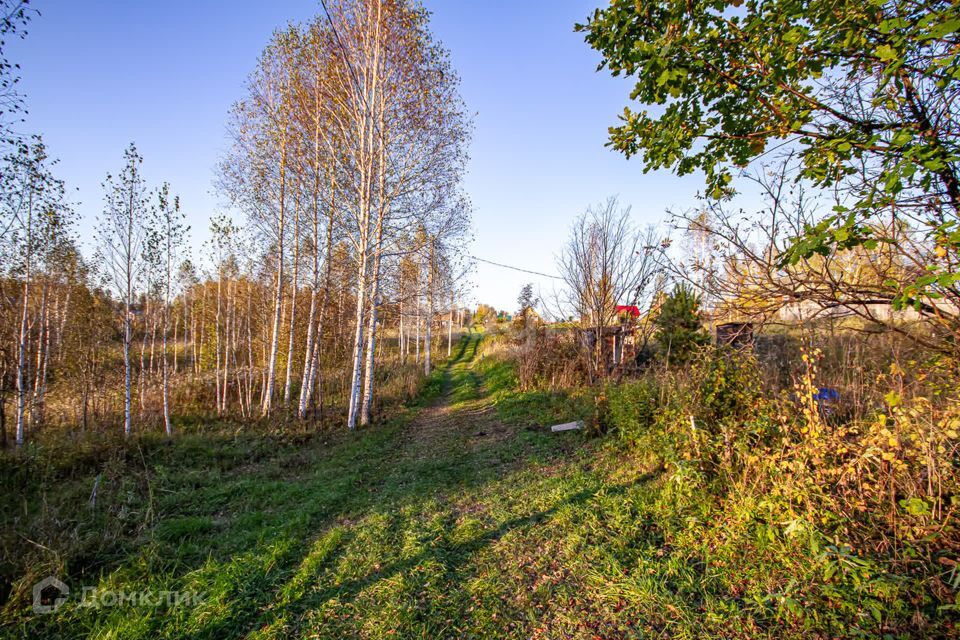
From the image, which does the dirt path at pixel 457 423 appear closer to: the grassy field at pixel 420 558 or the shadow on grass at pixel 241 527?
the shadow on grass at pixel 241 527

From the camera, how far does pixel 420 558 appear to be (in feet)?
11.6

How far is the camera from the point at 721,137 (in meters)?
2.79

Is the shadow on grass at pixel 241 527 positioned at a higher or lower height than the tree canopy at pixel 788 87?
lower

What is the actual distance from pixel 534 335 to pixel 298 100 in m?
11.4

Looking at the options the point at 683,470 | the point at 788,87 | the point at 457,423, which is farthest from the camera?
the point at 457,423

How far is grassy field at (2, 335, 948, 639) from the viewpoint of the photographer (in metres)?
2.64

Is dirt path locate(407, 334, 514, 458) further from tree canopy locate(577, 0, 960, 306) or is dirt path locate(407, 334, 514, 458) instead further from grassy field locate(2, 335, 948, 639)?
tree canopy locate(577, 0, 960, 306)

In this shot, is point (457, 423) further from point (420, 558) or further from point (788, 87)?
point (788, 87)

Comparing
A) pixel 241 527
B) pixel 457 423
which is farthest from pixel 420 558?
pixel 457 423

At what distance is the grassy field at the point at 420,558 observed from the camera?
8.66 feet

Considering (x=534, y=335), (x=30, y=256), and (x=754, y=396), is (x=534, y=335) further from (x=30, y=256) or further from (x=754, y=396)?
(x=30, y=256)

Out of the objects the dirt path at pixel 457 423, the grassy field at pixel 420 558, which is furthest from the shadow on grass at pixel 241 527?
the dirt path at pixel 457 423

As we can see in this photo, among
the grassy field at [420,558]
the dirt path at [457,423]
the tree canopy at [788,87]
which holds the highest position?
the tree canopy at [788,87]

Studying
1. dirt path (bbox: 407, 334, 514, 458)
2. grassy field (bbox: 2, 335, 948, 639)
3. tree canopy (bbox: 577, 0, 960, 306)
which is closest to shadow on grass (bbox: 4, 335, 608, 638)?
grassy field (bbox: 2, 335, 948, 639)
